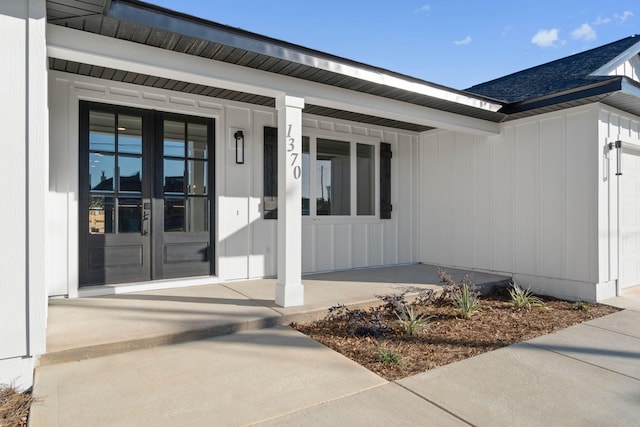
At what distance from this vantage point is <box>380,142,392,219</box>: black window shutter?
20.3 ft

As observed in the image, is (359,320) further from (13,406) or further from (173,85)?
(173,85)

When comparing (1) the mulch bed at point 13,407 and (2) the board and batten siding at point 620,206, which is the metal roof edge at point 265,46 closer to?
(2) the board and batten siding at point 620,206

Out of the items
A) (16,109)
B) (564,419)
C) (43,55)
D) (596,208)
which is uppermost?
(43,55)

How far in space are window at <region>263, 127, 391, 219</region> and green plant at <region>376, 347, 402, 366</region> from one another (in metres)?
2.81

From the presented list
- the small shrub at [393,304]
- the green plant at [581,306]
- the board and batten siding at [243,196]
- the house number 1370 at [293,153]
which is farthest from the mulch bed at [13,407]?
the green plant at [581,306]

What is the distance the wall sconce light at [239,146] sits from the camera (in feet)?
15.9

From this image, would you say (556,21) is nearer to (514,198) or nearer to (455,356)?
(514,198)

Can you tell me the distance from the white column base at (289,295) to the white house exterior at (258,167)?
2 cm

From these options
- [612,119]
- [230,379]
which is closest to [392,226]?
[612,119]

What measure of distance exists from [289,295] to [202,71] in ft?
7.04

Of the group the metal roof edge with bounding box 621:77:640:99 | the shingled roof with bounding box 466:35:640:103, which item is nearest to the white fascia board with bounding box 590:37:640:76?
the shingled roof with bounding box 466:35:640:103

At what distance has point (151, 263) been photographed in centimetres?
442

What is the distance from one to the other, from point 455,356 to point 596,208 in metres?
2.99

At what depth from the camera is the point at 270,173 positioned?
5.11 meters
